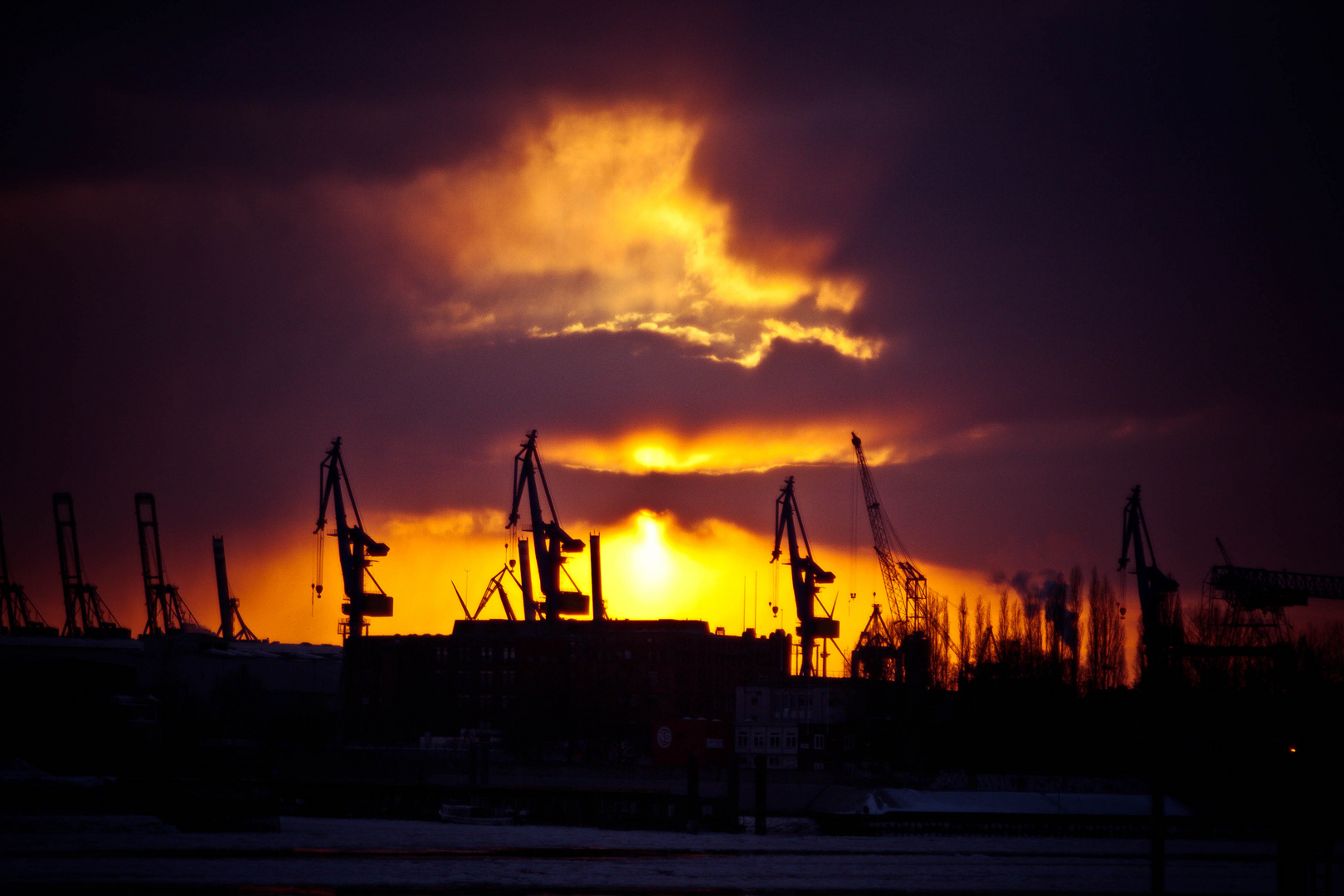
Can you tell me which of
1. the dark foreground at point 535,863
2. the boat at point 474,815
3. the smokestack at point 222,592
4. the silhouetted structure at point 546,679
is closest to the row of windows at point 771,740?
the silhouetted structure at point 546,679

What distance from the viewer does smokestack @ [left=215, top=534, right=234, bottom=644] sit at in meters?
175

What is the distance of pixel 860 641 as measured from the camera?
13662cm

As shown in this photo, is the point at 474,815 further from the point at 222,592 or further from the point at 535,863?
the point at 222,592

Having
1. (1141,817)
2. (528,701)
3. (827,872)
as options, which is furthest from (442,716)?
(827,872)

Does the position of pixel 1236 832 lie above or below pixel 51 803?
below

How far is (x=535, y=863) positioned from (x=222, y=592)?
141062mm

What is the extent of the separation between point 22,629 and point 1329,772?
152117 millimetres

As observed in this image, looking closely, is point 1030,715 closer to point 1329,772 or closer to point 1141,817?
point 1141,817

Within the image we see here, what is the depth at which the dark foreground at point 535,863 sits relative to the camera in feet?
124

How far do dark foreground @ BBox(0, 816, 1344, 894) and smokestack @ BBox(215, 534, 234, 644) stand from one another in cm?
11603

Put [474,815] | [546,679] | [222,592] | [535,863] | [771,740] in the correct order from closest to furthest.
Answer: [535,863], [474,815], [771,740], [546,679], [222,592]

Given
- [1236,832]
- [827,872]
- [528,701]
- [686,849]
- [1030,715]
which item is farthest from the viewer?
[528,701]

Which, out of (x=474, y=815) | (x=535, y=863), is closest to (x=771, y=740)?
(x=474, y=815)

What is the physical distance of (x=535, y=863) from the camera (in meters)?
45.8
